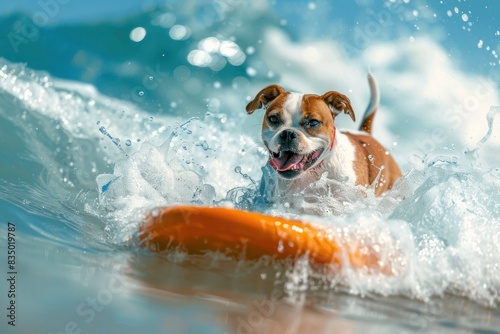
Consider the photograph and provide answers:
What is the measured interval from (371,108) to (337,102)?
4.17 ft

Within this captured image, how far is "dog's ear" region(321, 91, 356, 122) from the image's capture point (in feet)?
15.0

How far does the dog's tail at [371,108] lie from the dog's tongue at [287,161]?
1696 millimetres

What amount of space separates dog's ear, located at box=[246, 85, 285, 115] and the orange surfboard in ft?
4.91

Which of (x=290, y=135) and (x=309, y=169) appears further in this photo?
(x=309, y=169)

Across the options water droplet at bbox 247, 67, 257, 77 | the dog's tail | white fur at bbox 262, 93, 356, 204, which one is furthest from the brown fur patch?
water droplet at bbox 247, 67, 257, 77

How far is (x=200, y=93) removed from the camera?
32.1ft

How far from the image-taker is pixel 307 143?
4250mm

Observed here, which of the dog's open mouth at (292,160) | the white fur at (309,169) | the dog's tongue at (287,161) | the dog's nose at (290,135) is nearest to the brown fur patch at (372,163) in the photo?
the white fur at (309,169)

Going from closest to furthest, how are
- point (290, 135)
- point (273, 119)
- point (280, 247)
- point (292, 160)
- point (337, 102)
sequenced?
point (280, 247) < point (290, 135) < point (292, 160) < point (273, 119) < point (337, 102)

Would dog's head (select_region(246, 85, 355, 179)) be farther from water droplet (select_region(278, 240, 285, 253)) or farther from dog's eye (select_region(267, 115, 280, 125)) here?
water droplet (select_region(278, 240, 285, 253))

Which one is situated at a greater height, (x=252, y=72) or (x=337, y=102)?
(x=252, y=72)

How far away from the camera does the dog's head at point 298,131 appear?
425 cm

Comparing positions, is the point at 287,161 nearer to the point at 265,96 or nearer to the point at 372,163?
the point at 265,96

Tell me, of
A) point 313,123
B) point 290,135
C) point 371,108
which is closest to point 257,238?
point 290,135
